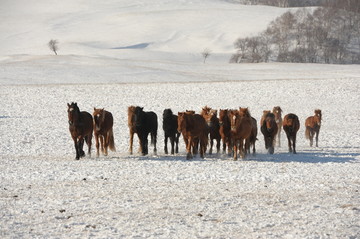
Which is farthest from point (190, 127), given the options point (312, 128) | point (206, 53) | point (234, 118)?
point (206, 53)

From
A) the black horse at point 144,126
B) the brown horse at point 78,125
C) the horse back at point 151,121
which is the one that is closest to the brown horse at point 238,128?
the black horse at point 144,126

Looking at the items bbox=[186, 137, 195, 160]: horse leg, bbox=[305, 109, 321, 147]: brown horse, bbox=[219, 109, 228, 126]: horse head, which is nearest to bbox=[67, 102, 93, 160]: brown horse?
bbox=[186, 137, 195, 160]: horse leg

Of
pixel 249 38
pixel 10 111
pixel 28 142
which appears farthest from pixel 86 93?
pixel 249 38

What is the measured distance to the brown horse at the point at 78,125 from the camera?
59.3 feet

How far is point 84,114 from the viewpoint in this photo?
18.7 metres

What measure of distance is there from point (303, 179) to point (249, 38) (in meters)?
90.5

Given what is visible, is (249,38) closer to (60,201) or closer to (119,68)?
(119,68)

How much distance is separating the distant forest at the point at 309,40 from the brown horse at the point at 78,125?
7659 centimetres

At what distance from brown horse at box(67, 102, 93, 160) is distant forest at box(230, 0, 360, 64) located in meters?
76.6

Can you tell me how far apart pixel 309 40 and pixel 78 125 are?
3448 inches

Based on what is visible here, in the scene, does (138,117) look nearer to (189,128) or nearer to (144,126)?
(144,126)

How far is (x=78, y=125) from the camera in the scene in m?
18.2

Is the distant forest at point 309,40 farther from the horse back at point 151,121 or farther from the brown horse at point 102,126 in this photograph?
the brown horse at point 102,126

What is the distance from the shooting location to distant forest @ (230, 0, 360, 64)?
96.9 meters
